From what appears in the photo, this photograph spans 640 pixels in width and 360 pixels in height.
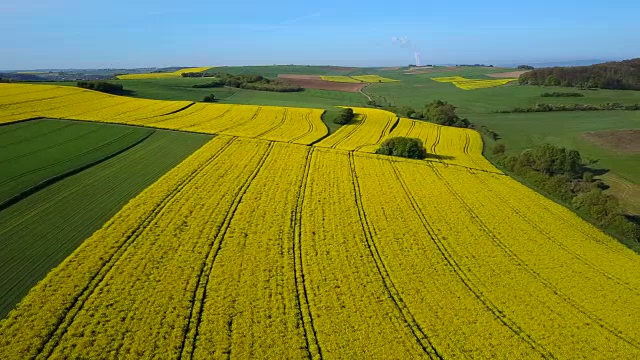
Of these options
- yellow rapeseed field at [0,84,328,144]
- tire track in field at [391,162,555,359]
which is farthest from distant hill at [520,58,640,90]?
tire track in field at [391,162,555,359]

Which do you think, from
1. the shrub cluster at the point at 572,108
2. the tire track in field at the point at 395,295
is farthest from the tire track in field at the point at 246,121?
the shrub cluster at the point at 572,108

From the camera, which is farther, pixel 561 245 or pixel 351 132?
pixel 351 132

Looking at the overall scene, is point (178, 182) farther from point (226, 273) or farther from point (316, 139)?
point (316, 139)

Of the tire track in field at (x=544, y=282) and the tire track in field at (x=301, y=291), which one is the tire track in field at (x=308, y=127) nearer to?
the tire track in field at (x=301, y=291)

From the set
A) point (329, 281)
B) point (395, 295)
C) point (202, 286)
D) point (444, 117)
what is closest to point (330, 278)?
point (329, 281)

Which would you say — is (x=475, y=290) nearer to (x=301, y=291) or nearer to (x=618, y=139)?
(x=301, y=291)

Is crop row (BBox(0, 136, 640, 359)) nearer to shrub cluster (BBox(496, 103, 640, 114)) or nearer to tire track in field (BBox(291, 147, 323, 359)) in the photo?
tire track in field (BBox(291, 147, 323, 359))
